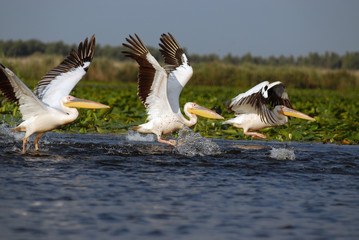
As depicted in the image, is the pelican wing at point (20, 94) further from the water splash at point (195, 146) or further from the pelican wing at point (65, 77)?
the water splash at point (195, 146)

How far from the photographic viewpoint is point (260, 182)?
18.2 ft

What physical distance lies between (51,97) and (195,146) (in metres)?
2.29

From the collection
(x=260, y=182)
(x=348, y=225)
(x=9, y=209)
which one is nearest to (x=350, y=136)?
(x=260, y=182)

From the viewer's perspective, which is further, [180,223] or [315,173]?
[315,173]

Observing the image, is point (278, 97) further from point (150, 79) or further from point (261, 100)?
point (150, 79)

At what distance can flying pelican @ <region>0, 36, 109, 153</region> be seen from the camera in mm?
6621

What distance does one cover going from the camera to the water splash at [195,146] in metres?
7.64

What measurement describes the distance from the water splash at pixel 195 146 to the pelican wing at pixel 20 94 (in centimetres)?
212

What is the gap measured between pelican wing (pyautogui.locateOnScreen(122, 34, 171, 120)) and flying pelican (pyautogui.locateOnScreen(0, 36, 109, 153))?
29.4 inches

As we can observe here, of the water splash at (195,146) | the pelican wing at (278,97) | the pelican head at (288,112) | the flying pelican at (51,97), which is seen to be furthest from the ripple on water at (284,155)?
the flying pelican at (51,97)

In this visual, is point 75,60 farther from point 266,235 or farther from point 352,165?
point 266,235

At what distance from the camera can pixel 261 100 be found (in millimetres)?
8148

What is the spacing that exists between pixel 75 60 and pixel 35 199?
3.93m

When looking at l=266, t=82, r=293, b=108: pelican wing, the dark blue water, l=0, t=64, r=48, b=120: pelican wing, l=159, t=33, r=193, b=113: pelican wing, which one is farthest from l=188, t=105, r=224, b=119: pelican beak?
l=0, t=64, r=48, b=120: pelican wing
